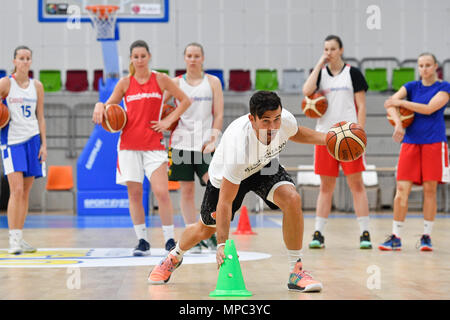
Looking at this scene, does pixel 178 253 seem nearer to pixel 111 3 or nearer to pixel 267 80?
pixel 111 3

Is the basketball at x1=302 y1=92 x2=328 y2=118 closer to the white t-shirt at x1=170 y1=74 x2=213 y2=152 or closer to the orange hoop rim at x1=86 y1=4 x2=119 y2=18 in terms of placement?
the white t-shirt at x1=170 y1=74 x2=213 y2=152

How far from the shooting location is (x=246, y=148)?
370 centimetres

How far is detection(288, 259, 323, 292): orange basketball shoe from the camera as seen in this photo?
3.71 m

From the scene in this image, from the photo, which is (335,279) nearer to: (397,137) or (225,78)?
(397,137)

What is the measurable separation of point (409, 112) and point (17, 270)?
398 centimetres

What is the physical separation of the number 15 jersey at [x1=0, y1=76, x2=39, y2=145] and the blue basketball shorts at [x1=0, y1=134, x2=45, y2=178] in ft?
0.18

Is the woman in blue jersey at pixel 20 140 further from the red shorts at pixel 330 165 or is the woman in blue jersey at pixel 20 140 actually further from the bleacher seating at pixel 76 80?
the bleacher seating at pixel 76 80

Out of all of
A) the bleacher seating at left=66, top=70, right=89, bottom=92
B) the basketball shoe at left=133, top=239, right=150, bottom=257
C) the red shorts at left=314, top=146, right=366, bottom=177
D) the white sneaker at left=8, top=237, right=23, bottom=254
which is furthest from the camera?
the bleacher seating at left=66, top=70, right=89, bottom=92

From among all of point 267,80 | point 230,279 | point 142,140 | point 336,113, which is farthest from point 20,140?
point 267,80

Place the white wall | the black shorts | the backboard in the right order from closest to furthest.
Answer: the black shorts, the backboard, the white wall

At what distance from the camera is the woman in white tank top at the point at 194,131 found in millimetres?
6000

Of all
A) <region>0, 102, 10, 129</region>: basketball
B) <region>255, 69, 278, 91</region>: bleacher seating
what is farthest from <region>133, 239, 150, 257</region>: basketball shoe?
<region>255, 69, 278, 91</region>: bleacher seating

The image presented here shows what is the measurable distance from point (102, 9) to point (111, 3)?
1.13 feet

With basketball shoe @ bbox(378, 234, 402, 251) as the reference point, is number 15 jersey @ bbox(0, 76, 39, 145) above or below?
above
